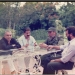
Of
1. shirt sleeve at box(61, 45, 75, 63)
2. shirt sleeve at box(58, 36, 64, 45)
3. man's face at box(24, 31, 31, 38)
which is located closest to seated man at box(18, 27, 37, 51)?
A: man's face at box(24, 31, 31, 38)

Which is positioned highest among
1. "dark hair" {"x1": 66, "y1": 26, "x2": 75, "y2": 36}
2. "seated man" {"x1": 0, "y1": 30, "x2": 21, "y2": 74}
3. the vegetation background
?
the vegetation background

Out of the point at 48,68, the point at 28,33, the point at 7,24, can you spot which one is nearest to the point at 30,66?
the point at 48,68

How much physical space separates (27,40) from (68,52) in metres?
0.67

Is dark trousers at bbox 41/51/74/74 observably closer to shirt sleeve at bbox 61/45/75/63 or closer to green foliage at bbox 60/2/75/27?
shirt sleeve at bbox 61/45/75/63

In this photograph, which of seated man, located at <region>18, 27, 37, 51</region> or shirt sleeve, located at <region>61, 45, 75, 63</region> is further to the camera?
seated man, located at <region>18, 27, 37, 51</region>

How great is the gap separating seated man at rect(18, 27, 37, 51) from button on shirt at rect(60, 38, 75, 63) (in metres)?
0.46

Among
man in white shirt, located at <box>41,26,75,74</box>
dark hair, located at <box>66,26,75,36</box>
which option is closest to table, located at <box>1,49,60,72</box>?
man in white shirt, located at <box>41,26,75,74</box>

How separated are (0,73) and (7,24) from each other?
77 cm

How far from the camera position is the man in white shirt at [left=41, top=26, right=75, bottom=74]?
3.22 meters

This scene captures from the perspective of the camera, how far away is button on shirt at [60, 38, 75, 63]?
3.21m

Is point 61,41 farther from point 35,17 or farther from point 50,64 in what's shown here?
point 35,17

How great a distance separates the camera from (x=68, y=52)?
10.6 ft

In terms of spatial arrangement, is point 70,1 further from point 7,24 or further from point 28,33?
point 7,24

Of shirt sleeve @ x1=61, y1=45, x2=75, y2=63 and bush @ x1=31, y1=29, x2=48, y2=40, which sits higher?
bush @ x1=31, y1=29, x2=48, y2=40
